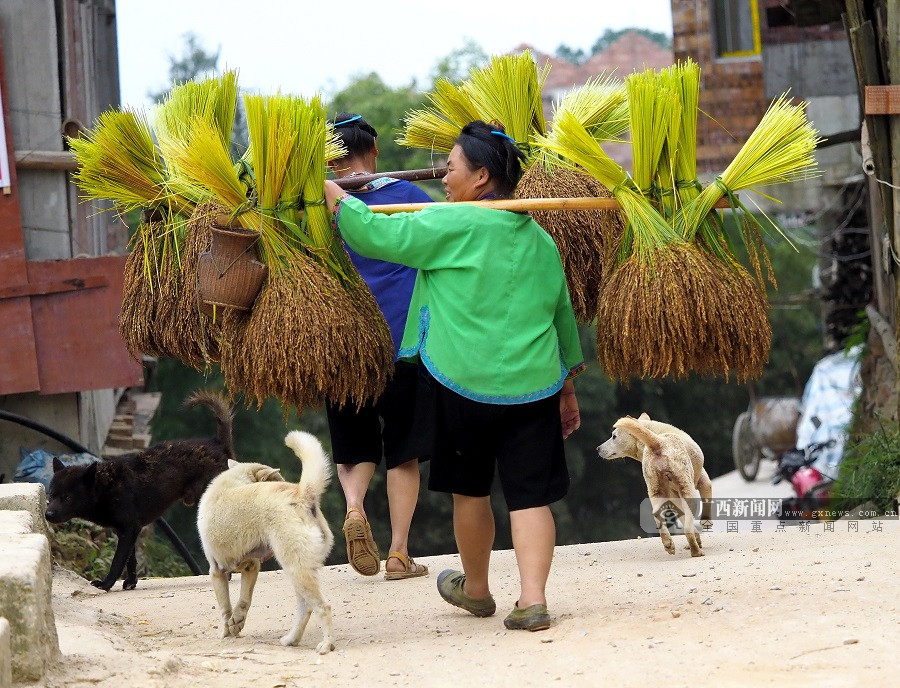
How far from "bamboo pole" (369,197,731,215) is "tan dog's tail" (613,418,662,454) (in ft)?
4.65

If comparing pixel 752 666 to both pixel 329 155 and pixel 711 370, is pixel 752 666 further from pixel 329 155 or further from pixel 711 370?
pixel 329 155

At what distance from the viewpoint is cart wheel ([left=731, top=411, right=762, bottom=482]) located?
18859 millimetres

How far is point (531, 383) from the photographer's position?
145 inches

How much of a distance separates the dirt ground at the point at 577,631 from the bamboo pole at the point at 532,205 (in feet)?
4.39

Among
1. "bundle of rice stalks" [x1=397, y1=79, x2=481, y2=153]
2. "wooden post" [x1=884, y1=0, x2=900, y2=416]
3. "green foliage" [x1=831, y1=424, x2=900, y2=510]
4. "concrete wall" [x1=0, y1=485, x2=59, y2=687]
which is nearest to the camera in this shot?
"concrete wall" [x1=0, y1=485, x2=59, y2=687]

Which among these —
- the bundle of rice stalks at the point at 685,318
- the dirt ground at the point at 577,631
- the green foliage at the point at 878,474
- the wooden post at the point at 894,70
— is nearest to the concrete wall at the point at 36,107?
the dirt ground at the point at 577,631

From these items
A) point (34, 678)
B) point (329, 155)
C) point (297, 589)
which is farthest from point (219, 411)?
point (34, 678)

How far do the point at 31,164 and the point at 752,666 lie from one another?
5633 mm

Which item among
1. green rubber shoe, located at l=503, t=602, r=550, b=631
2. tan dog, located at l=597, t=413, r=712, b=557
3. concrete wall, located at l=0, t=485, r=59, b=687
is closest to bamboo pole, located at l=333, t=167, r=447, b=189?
tan dog, located at l=597, t=413, r=712, b=557

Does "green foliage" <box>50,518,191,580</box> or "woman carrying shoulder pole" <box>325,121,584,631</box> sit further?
"green foliage" <box>50,518,191,580</box>

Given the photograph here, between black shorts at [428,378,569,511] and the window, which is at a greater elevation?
the window

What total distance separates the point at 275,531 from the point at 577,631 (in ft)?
3.22

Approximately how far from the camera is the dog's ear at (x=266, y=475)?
4.05 metres

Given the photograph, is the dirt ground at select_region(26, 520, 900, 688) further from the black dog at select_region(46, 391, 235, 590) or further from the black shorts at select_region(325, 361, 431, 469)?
the black shorts at select_region(325, 361, 431, 469)
